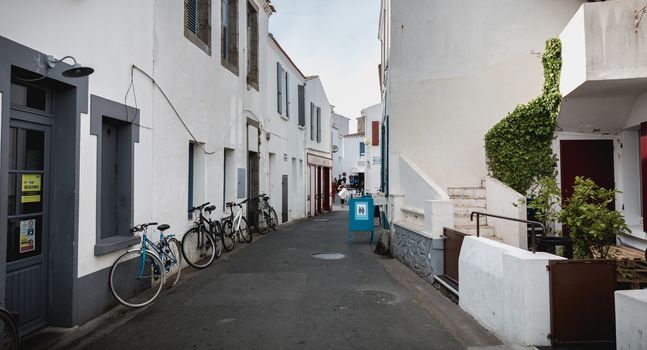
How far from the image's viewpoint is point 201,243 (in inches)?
355

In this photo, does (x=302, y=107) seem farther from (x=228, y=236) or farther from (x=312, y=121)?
(x=228, y=236)

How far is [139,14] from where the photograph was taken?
656 centimetres

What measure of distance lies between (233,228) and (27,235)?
6.20 metres

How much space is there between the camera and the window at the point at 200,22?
8.98 m

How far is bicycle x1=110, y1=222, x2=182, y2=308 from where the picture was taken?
232 inches

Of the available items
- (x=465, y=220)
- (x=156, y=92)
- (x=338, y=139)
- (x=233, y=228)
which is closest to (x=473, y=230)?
(x=465, y=220)

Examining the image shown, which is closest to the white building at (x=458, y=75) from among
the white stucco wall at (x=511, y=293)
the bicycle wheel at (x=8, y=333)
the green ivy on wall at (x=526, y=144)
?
the green ivy on wall at (x=526, y=144)

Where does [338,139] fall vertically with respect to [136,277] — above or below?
above

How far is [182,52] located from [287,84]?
10226mm

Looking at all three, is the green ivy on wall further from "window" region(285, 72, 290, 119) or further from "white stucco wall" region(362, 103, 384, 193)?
"white stucco wall" region(362, 103, 384, 193)

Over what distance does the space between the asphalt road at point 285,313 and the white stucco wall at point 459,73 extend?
3.44m

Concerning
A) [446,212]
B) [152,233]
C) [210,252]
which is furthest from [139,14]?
[446,212]

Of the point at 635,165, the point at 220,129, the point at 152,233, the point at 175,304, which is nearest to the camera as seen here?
the point at 175,304

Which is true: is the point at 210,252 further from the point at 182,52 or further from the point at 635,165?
the point at 635,165
